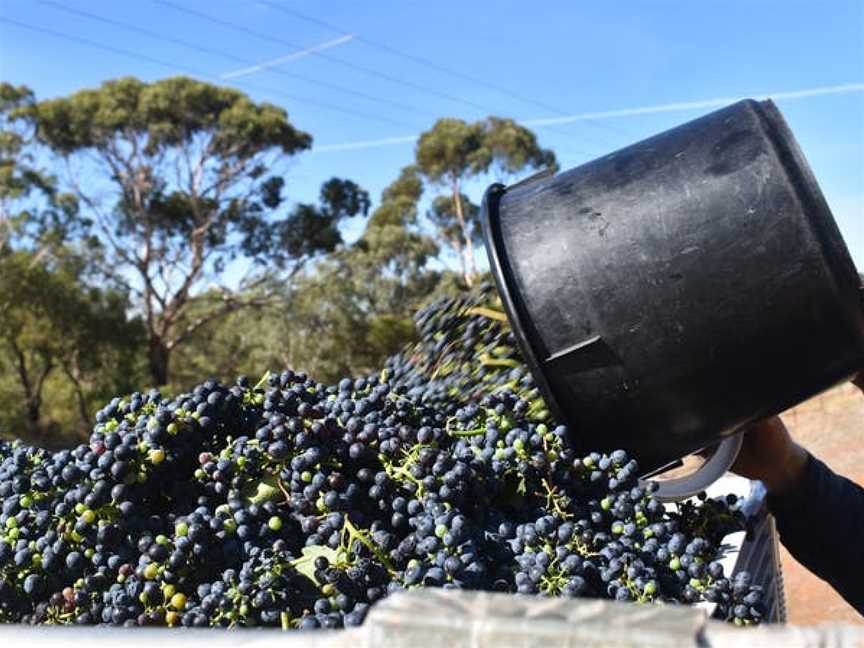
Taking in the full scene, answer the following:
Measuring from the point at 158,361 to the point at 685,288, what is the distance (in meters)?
17.4

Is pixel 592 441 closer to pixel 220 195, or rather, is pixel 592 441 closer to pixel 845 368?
pixel 845 368

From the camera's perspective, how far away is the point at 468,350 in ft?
5.13

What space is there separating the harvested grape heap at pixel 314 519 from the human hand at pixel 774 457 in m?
0.51

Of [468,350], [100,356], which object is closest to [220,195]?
[100,356]

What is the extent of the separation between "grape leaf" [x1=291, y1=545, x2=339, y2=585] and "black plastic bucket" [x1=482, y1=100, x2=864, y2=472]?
0.41 meters

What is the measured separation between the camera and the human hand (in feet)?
5.64

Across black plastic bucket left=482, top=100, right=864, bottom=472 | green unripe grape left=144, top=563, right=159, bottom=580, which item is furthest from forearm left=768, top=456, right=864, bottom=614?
green unripe grape left=144, top=563, right=159, bottom=580

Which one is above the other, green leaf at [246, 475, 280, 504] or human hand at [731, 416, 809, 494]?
green leaf at [246, 475, 280, 504]

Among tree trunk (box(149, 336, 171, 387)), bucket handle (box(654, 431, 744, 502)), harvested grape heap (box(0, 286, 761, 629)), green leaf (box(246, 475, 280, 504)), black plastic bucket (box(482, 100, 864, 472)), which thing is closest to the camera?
harvested grape heap (box(0, 286, 761, 629))

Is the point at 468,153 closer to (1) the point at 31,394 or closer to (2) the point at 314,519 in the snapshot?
(1) the point at 31,394

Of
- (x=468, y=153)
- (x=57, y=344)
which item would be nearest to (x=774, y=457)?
(x=57, y=344)

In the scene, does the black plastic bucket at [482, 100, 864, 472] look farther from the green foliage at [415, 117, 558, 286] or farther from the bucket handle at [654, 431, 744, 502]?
the green foliage at [415, 117, 558, 286]

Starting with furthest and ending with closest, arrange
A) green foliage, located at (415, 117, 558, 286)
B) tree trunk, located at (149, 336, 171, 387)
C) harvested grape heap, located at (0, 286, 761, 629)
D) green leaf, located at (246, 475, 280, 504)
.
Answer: green foliage, located at (415, 117, 558, 286) < tree trunk, located at (149, 336, 171, 387) < green leaf, located at (246, 475, 280, 504) < harvested grape heap, located at (0, 286, 761, 629)

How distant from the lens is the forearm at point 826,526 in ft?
5.44
